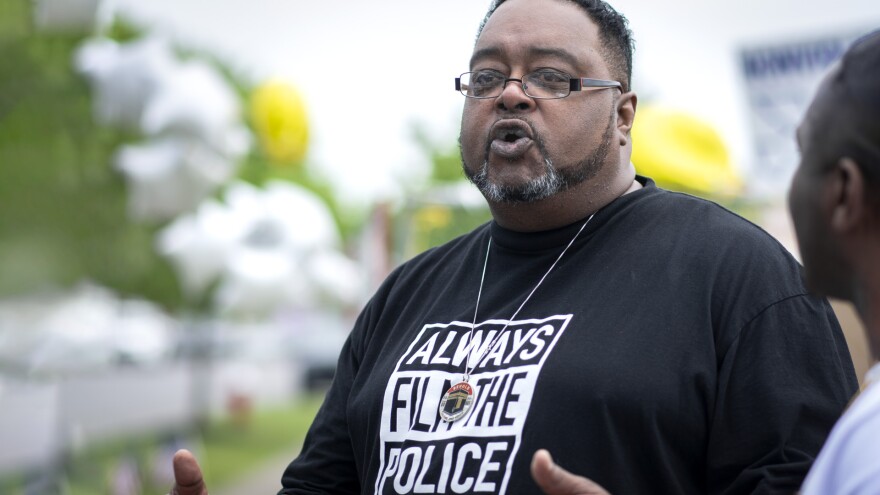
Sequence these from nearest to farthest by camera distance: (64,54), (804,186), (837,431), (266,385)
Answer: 1. (837,431)
2. (804,186)
3. (64,54)
4. (266,385)

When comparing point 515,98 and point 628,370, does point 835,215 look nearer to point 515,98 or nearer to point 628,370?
point 628,370

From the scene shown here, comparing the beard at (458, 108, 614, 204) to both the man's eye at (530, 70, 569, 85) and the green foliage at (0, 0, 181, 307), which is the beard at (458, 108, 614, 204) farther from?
the green foliage at (0, 0, 181, 307)

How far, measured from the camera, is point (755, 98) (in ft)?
17.4

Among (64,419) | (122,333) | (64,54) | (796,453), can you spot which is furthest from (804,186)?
(122,333)

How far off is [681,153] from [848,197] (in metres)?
4.56

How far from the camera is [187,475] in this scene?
7.59ft

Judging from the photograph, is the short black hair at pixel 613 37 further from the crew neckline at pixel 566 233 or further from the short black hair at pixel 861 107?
the short black hair at pixel 861 107

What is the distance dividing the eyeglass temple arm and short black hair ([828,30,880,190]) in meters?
0.92

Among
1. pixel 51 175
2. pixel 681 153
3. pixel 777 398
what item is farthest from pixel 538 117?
pixel 51 175

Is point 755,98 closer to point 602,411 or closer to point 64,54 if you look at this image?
point 602,411

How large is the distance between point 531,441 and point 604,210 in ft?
1.98

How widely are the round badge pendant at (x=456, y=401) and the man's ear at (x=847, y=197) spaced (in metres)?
0.91

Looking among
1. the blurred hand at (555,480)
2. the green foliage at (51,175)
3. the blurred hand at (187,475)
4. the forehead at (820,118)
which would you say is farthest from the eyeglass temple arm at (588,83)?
the green foliage at (51,175)

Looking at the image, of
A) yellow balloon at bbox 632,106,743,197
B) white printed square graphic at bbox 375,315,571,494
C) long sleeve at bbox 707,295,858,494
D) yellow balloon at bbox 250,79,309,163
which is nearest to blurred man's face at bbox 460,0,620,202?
white printed square graphic at bbox 375,315,571,494
